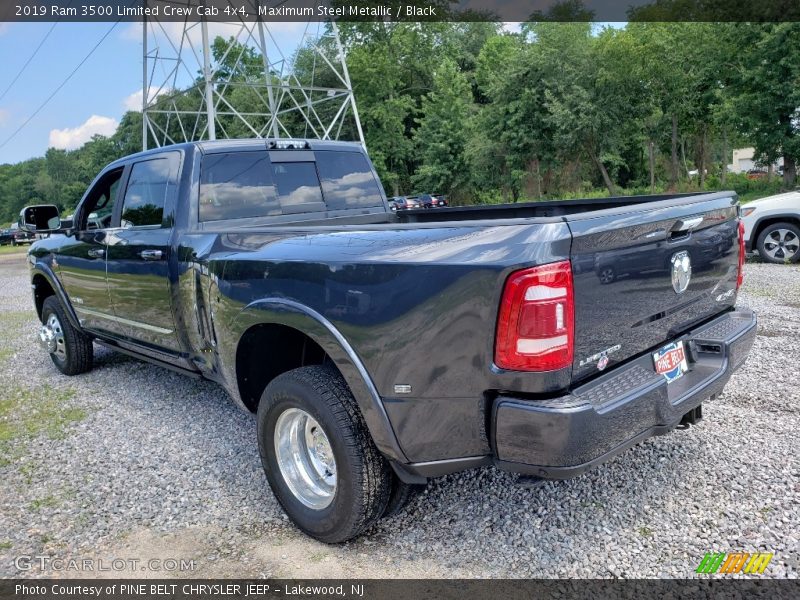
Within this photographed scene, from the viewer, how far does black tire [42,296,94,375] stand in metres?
5.79

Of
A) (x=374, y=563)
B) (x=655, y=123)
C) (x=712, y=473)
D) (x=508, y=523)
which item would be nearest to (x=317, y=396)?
(x=374, y=563)

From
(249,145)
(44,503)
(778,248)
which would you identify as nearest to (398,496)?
(44,503)

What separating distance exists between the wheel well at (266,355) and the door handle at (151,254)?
1.10 meters

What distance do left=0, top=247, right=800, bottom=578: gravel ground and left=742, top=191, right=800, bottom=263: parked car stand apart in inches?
244

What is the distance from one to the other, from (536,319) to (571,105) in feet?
101

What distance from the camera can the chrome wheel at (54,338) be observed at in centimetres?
593

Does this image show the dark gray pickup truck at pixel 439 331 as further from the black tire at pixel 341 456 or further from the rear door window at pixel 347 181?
the rear door window at pixel 347 181

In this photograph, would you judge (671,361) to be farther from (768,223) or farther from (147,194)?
(768,223)

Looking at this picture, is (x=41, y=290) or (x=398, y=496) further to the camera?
(x=41, y=290)

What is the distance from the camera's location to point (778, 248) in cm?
998

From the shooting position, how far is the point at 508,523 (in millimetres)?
2984

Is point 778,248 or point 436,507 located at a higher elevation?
point 778,248

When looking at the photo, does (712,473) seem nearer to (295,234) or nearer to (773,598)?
(773,598)

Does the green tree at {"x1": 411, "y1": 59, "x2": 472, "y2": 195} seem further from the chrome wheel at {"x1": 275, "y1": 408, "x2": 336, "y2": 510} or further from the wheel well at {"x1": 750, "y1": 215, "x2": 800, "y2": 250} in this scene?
the chrome wheel at {"x1": 275, "y1": 408, "x2": 336, "y2": 510}
